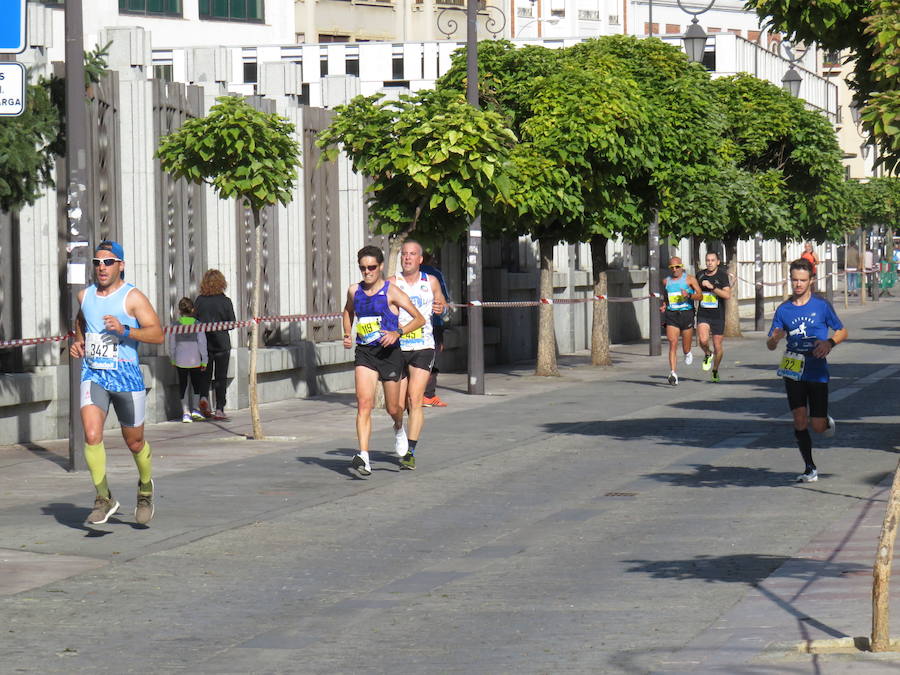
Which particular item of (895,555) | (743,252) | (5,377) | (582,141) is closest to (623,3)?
(743,252)

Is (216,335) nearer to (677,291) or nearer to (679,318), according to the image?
(677,291)

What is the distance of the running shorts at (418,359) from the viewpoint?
1409 centimetres

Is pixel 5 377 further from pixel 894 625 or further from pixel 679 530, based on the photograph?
pixel 894 625

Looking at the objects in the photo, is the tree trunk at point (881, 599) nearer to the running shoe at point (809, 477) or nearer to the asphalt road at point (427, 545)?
the asphalt road at point (427, 545)

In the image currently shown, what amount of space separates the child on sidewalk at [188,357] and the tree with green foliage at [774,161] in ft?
62.3

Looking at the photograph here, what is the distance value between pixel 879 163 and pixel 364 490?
4.28 metres

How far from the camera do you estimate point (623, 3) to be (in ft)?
293

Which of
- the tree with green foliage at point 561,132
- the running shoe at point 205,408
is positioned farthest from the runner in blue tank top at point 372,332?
the tree with green foliage at point 561,132

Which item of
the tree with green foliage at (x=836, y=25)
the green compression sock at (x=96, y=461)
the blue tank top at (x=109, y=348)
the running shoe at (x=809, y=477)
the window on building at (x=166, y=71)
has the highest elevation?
the window on building at (x=166, y=71)

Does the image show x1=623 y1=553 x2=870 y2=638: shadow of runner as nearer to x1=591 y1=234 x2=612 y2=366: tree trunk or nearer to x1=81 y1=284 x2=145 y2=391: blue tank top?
x1=81 y1=284 x2=145 y2=391: blue tank top

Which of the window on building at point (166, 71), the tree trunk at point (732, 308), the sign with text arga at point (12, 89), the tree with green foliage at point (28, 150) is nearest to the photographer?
the sign with text arga at point (12, 89)

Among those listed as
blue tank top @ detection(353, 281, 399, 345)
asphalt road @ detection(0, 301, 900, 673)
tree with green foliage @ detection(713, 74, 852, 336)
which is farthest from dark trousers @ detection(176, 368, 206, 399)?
tree with green foliage @ detection(713, 74, 852, 336)

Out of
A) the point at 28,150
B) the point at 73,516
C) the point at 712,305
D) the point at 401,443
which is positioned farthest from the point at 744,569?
the point at 712,305

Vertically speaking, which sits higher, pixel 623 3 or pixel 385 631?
pixel 623 3
